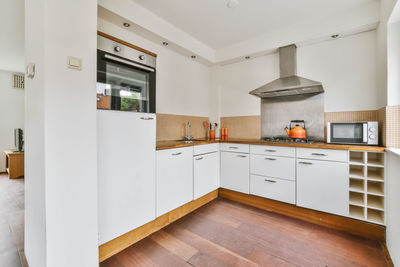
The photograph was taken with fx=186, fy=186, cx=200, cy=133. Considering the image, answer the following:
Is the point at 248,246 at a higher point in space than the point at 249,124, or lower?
lower

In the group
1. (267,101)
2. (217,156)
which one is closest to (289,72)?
(267,101)

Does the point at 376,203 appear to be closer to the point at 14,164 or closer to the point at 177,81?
the point at 177,81

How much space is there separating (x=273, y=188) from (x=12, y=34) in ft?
15.5

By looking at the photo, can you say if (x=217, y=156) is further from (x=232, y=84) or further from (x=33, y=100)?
(x=33, y=100)

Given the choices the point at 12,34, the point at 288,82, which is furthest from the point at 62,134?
the point at 12,34

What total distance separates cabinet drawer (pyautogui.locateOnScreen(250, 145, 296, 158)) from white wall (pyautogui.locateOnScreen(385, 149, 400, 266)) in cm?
84

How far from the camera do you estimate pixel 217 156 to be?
9.63 feet

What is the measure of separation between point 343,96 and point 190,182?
91.7 inches

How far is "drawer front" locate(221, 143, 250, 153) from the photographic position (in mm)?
2704

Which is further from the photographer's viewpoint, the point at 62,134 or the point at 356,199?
the point at 356,199

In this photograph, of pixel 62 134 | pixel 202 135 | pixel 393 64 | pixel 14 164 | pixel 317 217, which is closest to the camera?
pixel 62 134

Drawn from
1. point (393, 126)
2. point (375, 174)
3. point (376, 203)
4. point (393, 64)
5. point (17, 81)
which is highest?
point (17, 81)

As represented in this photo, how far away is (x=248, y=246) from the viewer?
5.89 ft

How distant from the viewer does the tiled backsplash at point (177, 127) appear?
110 inches
